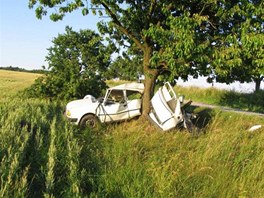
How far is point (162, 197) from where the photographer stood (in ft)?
18.2

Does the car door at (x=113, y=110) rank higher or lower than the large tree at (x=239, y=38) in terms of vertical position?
lower

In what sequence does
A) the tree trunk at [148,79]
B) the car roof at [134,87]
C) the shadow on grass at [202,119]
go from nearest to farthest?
the shadow on grass at [202,119], the tree trunk at [148,79], the car roof at [134,87]

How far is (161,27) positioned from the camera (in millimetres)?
12203

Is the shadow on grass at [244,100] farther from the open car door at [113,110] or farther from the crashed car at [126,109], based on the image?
the open car door at [113,110]

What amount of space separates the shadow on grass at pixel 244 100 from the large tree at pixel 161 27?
1547 centimetres

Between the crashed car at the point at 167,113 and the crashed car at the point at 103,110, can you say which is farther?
the crashed car at the point at 103,110

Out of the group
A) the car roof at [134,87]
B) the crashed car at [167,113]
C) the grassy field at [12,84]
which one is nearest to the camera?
the crashed car at [167,113]

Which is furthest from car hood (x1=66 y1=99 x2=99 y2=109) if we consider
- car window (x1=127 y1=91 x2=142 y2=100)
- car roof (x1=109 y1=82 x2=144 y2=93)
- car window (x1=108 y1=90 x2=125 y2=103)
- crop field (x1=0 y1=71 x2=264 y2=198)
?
crop field (x1=0 y1=71 x2=264 y2=198)

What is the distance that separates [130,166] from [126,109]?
672 cm

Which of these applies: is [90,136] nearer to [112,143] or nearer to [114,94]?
[112,143]

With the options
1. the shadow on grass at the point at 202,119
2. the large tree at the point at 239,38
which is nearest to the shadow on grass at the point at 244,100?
the shadow on grass at the point at 202,119

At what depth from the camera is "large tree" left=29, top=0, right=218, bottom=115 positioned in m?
11.4

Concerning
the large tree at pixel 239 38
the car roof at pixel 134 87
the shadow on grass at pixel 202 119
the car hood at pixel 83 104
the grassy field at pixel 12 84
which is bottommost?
the shadow on grass at pixel 202 119

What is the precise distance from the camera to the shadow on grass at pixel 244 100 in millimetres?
28219
